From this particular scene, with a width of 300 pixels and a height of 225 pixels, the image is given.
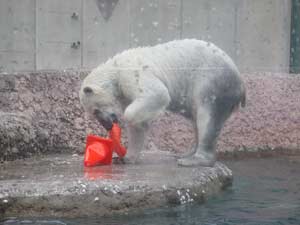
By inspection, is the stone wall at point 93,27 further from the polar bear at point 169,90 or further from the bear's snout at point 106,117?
the bear's snout at point 106,117

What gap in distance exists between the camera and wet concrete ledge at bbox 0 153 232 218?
5191mm

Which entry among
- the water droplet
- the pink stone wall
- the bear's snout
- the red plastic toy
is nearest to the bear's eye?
the bear's snout

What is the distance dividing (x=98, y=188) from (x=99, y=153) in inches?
40.6

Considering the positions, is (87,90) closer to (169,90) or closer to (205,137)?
(169,90)

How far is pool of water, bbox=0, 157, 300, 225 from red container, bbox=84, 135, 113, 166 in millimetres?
923

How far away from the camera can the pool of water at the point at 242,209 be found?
5152mm

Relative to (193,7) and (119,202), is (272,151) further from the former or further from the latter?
(119,202)

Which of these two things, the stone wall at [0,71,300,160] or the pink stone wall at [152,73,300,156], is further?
the pink stone wall at [152,73,300,156]

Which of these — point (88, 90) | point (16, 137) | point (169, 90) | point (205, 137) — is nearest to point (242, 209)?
point (205, 137)

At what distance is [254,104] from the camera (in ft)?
28.6

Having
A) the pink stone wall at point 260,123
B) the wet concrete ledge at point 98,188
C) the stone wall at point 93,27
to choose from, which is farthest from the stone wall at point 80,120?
the wet concrete ledge at point 98,188

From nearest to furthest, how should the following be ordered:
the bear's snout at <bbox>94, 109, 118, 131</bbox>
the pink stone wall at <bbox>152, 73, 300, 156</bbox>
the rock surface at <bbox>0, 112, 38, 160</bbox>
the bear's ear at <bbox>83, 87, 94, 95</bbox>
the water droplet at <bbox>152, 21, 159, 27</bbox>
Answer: the bear's ear at <bbox>83, 87, 94, 95</bbox> → the bear's snout at <bbox>94, 109, 118, 131</bbox> → the rock surface at <bbox>0, 112, 38, 160</bbox> → the pink stone wall at <bbox>152, 73, 300, 156</bbox> → the water droplet at <bbox>152, 21, 159, 27</bbox>

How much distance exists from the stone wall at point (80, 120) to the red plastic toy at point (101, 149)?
0.77 metres

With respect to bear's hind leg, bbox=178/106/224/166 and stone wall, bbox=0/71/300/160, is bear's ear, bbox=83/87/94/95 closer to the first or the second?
bear's hind leg, bbox=178/106/224/166
